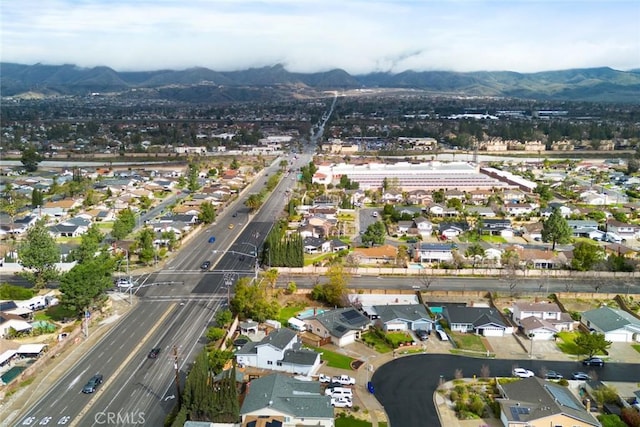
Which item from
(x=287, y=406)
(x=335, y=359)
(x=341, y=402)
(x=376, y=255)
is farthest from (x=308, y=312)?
(x=376, y=255)

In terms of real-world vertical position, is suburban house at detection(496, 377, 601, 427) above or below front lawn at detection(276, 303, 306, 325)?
above

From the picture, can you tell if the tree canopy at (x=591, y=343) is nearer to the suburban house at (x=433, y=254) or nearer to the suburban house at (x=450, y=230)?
the suburban house at (x=433, y=254)

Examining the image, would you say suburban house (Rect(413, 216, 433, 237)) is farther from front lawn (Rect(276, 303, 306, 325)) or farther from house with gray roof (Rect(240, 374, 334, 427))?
house with gray roof (Rect(240, 374, 334, 427))

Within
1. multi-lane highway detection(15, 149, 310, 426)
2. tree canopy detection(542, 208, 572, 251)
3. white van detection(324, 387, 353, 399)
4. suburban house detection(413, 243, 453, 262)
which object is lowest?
multi-lane highway detection(15, 149, 310, 426)

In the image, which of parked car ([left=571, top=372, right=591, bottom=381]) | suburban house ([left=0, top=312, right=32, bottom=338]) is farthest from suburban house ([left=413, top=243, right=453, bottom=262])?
suburban house ([left=0, top=312, right=32, bottom=338])

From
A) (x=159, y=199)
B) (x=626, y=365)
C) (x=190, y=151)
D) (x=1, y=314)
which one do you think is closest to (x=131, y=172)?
(x=159, y=199)

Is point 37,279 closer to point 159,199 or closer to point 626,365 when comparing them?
point 159,199

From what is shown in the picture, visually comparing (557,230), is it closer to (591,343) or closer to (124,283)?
(591,343)
